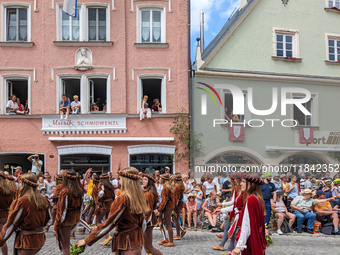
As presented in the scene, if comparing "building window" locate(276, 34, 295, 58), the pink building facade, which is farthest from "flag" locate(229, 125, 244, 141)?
"building window" locate(276, 34, 295, 58)

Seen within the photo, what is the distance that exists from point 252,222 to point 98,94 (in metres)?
14.2

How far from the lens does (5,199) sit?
7.84 m

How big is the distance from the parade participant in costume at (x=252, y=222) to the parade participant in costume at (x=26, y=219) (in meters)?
2.85

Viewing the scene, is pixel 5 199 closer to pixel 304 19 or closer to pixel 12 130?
pixel 12 130

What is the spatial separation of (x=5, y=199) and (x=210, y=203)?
23.7ft

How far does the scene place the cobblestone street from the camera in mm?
9141

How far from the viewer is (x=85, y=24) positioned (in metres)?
18.3

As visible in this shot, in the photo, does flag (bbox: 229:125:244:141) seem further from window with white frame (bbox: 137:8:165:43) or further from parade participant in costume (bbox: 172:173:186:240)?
parade participant in costume (bbox: 172:173:186:240)

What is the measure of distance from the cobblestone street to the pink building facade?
643cm

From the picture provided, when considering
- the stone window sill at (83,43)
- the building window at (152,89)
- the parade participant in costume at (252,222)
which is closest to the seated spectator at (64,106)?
the stone window sill at (83,43)

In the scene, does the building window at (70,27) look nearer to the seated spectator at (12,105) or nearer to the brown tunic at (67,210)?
the seated spectator at (12,105)

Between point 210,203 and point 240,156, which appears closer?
point 210,203

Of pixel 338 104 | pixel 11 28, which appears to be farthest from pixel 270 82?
pixel 11 28

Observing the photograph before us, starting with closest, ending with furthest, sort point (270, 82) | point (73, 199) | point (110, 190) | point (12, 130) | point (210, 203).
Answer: point (73, 199), point (110, 190), point (210, 203), point (12, 130), point (270, 82)
